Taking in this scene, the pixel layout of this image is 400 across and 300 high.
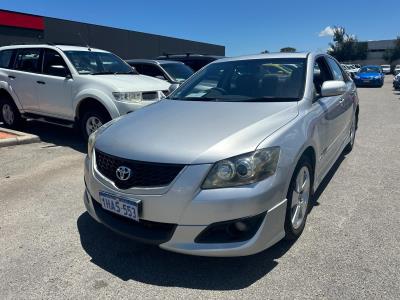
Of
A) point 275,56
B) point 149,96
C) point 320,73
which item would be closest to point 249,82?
point 275,56

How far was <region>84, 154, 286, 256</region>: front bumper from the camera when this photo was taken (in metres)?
2.56

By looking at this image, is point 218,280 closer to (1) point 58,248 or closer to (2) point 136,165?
(2) point 136,165

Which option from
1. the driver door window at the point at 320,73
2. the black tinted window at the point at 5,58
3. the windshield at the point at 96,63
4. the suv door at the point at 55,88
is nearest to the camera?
the driver door window at the point at 320,73

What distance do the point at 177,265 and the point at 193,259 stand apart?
0.48ft

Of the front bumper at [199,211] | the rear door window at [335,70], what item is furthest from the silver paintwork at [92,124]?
the front bumper at [199,211]

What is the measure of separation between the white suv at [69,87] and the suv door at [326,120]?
296 cm

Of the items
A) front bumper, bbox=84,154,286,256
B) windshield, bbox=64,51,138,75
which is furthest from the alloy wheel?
front bumper, bbox=84,154,286,256

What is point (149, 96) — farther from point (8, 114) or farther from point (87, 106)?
point (8, 114)

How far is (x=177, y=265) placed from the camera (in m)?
2.99

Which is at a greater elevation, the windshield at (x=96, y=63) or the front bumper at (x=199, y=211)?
the windshield at (x=96, y=63)

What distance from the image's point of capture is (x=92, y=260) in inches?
122

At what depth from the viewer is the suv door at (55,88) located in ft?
22.4

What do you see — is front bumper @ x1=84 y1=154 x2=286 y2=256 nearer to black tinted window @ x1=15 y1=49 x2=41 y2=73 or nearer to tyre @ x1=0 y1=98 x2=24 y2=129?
black tinted window @ x1=15 y1=49 x2=41 y2=73

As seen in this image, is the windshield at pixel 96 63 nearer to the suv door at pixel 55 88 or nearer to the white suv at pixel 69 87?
the white suv at pixel 69 87
